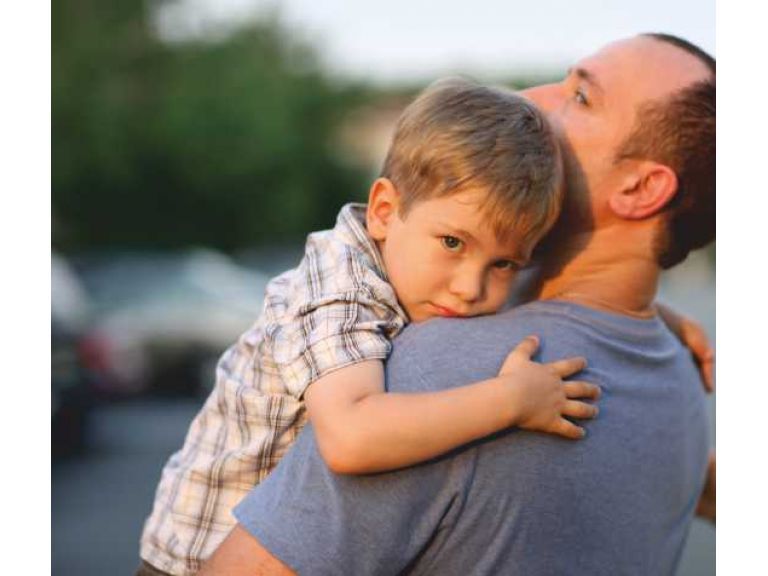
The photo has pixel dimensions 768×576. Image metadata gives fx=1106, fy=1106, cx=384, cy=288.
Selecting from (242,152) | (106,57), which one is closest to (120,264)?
(106,57)

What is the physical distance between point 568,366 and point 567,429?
5.9 inches

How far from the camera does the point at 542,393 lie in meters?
2.08

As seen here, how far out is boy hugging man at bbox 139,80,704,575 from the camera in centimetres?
202

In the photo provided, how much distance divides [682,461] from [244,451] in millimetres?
961

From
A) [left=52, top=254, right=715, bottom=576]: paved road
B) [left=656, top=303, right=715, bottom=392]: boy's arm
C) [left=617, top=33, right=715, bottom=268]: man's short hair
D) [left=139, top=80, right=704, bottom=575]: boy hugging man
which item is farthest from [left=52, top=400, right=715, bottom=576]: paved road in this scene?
[left=617, top=33, right=715, bottom=268]: man's short hair

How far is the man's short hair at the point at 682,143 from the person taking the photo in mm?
2551

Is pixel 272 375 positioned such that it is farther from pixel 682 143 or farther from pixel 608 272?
pixel 682 143

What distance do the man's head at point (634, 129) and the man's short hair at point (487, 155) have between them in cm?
24

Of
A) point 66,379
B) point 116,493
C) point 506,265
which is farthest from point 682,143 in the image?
point 116,493

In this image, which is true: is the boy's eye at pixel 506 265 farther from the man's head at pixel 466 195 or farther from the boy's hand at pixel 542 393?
the boy's hand at pixel 542 393

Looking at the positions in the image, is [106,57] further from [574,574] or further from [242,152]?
[574,574]
